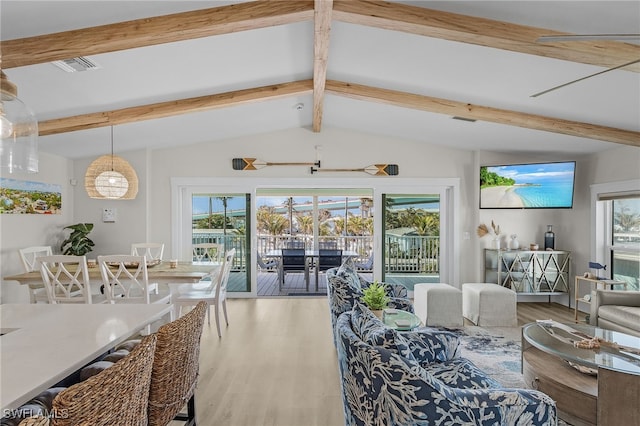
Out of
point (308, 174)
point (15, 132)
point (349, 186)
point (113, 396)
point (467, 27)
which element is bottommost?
point (113, 396)

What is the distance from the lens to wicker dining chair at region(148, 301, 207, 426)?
1540mm

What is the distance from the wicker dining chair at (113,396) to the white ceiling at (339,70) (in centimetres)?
215

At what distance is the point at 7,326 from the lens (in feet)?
5.76

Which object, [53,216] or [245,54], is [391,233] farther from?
[53,216]

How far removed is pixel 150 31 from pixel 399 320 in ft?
9.29

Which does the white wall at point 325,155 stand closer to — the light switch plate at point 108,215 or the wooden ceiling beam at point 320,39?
the light switch plate at point 108,215

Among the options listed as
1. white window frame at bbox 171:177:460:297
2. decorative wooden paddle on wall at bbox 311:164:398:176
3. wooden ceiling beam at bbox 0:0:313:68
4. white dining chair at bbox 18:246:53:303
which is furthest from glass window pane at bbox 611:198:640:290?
white dining chair at bbox 18:246:53:303

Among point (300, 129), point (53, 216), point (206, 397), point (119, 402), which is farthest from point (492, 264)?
point (53, 216)

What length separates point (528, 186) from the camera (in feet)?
17.6

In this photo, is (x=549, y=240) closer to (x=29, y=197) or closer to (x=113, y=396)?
(x=113, y=396)

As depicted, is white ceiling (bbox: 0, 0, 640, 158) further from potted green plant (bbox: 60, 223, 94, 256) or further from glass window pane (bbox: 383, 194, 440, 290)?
glass window pane (bbox: 383, 194, 440, 290)

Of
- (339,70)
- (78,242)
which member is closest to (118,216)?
(78,242)

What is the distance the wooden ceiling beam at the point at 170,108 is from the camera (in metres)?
4.02

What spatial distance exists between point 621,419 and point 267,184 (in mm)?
5109
